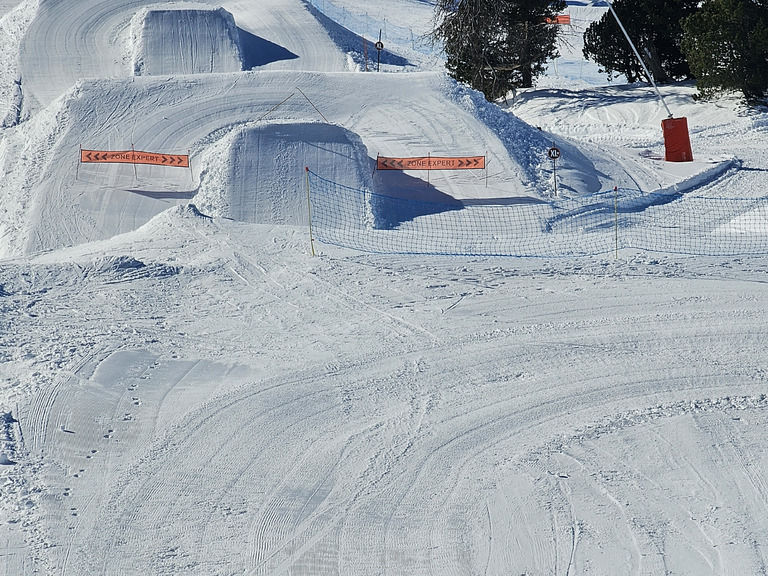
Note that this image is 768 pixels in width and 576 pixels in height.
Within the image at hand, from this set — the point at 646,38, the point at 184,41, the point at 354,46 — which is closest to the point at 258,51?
the point at 184,41

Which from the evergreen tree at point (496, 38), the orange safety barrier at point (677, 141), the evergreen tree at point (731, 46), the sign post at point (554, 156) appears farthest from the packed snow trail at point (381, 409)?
the evergreen tree at point (496, 38)

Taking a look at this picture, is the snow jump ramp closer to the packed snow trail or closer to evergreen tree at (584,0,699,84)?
the packed snow trail

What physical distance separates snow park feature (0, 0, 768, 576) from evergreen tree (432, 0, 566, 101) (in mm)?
7447

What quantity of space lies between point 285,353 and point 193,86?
11195 mm

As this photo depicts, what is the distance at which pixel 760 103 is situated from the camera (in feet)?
79.3

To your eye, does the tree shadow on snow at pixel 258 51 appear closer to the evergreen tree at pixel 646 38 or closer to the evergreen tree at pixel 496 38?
the evergreen tree at pixel 496 38

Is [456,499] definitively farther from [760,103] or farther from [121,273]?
[760,103]

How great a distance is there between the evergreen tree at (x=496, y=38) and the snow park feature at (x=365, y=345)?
24.4ft

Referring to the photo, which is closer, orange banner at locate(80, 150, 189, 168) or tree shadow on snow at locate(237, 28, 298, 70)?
orange banner at locate(80, 150, 189, 168)

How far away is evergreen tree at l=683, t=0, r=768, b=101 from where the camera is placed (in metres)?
23.3

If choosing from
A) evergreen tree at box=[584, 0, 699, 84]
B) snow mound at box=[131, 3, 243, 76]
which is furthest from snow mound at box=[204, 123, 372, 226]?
evergreen tree at box=[584, 0, 699, 84]

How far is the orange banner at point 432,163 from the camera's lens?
55.6 ft

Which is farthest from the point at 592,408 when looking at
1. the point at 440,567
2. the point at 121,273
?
the point at 121,273

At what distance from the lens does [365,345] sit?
32.2 ft
